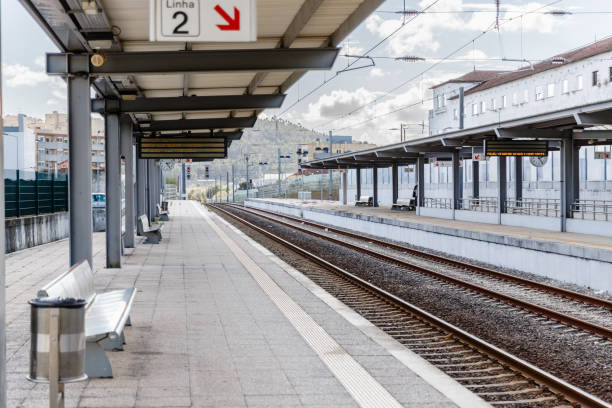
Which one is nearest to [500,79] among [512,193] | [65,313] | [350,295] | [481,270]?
[512,193]

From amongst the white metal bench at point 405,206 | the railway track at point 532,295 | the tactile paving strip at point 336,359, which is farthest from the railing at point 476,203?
the tactile paving strip at point 336,359

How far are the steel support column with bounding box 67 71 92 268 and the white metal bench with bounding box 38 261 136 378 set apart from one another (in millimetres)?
3534

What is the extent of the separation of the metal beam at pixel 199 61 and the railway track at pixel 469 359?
3910 millimetres

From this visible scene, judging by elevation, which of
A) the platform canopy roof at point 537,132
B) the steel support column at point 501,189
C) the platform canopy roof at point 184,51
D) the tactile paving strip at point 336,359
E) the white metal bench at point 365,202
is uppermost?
the platform canopy roof at point 184,51

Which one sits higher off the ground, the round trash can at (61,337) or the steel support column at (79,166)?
the steel support column at (79,166)

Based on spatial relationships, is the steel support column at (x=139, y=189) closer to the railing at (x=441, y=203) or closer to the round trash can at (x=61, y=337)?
the railing at (x=441, y=203)

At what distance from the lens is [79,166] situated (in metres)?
11.1

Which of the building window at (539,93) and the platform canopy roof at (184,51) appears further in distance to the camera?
the building window at (539,93)

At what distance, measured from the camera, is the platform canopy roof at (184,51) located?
9445mm

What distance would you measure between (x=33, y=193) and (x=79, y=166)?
9.49 meters

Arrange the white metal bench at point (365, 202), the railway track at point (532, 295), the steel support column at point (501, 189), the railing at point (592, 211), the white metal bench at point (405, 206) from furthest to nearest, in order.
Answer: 1. the white metal bench at point (365, 202)
2. the white metal bench at point (405, 206)
3. the steel support column at point (501, 189)
4. the railing at point (592, 211)
5. the railway track at point (532, 295)

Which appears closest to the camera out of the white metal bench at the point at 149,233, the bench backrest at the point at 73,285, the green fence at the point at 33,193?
the bench backrest at the point at 73,285

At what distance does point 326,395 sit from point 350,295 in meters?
7.22

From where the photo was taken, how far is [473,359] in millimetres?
7926
